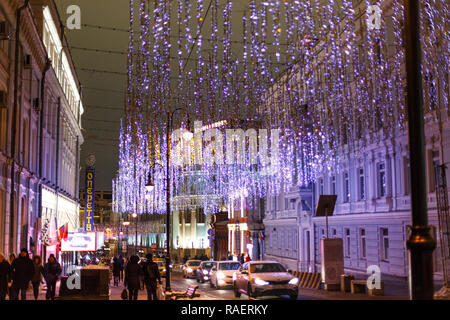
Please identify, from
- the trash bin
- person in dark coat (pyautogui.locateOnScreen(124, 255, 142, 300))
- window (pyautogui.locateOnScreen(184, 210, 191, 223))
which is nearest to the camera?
person in dark coat (pyautogui.locateOnScreen(124, 255, 142, 300))

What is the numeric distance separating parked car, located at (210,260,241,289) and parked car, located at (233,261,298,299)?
669 cm

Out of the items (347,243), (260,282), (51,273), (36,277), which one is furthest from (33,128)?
(347,243)

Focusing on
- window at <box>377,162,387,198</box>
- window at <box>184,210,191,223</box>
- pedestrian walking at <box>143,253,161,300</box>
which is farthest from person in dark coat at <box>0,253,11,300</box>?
window at <box>184,210,191,223</box>

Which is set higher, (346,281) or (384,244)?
(384,244)

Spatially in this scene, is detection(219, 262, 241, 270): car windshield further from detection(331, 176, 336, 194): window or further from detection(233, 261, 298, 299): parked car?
detection(331, 176, 336, 194): window

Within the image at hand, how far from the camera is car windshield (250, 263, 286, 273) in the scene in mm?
23938

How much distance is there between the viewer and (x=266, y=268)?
24094 millimetres

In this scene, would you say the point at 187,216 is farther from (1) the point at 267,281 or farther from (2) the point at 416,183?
(2) the point at 416,183

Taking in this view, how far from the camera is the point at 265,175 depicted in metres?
53.0

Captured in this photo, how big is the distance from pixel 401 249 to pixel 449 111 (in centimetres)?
841

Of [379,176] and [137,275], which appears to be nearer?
[137,275]

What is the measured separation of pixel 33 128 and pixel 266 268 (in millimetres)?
17051
